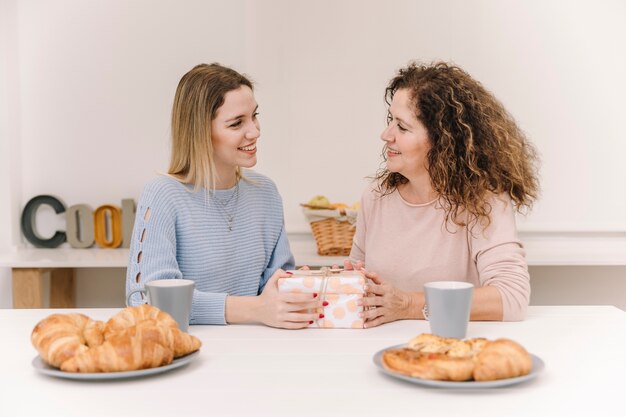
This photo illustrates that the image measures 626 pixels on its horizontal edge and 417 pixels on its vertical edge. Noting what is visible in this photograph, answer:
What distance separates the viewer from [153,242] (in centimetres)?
195

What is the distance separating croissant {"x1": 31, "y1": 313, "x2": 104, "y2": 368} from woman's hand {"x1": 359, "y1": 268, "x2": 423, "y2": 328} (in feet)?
1.94

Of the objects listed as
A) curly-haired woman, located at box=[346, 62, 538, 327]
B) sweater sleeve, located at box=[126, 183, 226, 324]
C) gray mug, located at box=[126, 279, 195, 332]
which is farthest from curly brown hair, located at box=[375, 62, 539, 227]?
gray mug, located at box=[126, 279, 195, 332]

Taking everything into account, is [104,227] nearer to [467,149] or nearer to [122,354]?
[467,149]

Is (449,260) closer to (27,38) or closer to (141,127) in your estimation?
(141,127)

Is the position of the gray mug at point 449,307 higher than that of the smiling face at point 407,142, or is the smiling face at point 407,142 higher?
the smiling face at point 407,142

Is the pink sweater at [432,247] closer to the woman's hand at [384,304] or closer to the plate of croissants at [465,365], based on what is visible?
the woman's hand at [384,304]

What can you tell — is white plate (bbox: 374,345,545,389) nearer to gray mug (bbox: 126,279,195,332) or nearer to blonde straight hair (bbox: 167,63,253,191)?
gray mug (bbox: 126,279,195,332)

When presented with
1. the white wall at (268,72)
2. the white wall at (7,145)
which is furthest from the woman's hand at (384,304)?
the white wall at (7,145)

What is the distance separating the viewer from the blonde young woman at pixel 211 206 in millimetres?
1981

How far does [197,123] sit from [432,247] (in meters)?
0.72

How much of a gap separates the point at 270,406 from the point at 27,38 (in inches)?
120

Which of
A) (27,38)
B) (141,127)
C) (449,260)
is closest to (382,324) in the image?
(449,260)

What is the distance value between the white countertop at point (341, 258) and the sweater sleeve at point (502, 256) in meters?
1.13

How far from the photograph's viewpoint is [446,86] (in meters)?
2.13
